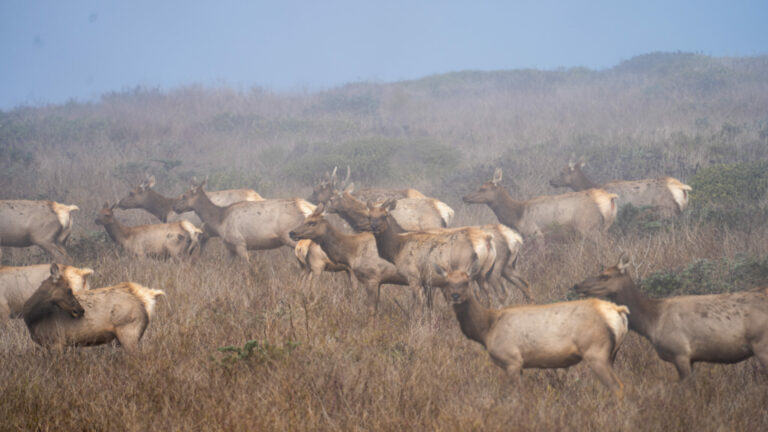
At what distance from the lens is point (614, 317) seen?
17.2ft

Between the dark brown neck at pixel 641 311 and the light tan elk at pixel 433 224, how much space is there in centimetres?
227

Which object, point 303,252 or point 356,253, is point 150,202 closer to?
point 303,252

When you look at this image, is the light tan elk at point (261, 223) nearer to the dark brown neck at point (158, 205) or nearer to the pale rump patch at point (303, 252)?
the pale rump patch at point (303, 252)

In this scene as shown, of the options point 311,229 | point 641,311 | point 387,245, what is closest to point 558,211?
point 387,245

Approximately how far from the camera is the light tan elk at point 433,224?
350 inches

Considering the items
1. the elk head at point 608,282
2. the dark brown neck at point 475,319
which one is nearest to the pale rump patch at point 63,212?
the dark brown neck at point 475,319

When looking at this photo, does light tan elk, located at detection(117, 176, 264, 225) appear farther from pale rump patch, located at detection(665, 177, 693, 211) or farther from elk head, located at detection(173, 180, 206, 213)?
pale rump patch, located at detection(665, 177, 693, 211)

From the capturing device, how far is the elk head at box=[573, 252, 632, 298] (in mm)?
6402

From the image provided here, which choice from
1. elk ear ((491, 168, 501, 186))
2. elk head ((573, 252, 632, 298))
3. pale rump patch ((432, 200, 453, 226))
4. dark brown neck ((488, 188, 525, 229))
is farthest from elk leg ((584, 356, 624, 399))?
elk ear ((491, 168, 501, 186))

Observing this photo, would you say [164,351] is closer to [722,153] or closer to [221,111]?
[722,153]

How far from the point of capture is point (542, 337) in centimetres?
535

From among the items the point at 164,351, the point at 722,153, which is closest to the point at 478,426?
the point at 164,351

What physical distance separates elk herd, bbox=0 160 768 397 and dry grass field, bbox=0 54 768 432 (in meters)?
0.26

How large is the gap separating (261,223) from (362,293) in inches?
123
